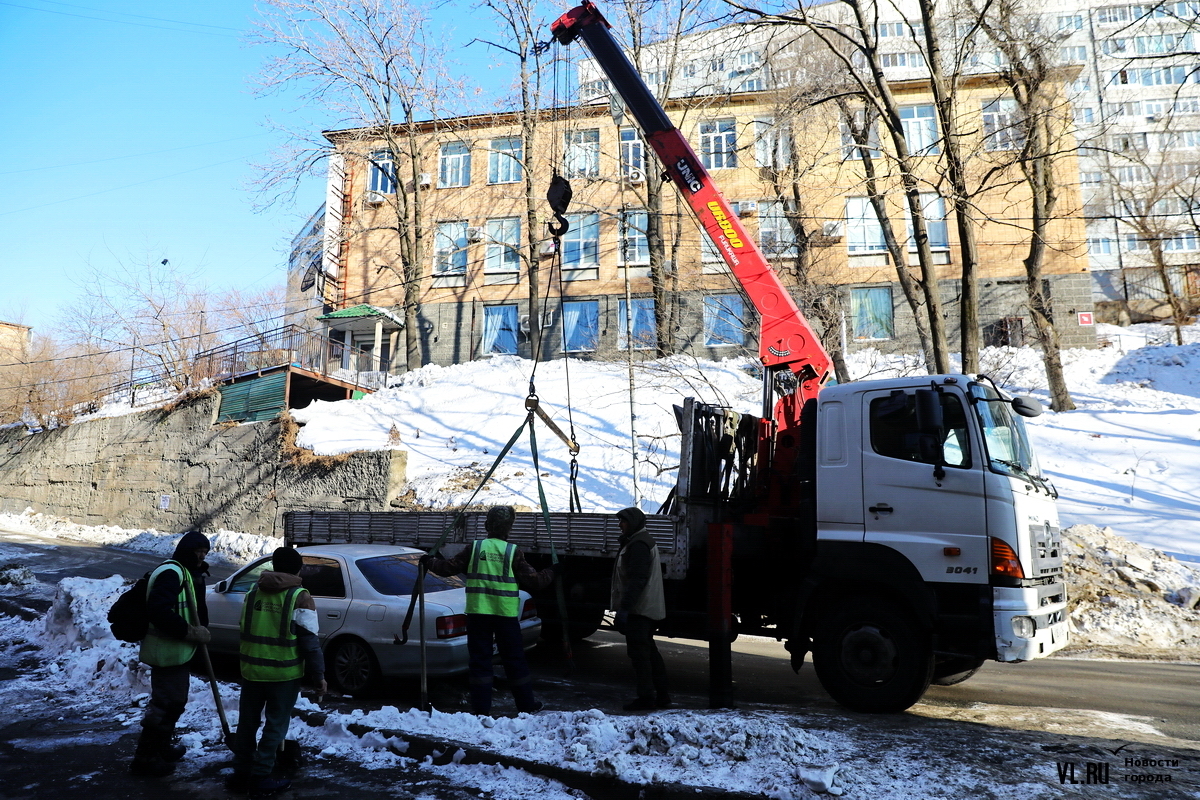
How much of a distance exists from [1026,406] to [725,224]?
4.26 m

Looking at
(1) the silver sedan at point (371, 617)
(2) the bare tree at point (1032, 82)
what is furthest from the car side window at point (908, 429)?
(2) the bare tree at point (1032, 82)

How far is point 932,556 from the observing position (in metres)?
6.09

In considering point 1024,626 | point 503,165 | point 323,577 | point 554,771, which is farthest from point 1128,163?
point 554,771

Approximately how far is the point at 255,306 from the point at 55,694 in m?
42.7

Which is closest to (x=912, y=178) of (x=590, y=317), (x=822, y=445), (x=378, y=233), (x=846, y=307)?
(x=822, y=445)

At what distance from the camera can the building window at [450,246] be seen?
32.8m

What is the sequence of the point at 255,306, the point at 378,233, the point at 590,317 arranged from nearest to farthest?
the point at 590,317
the point at 378,233
the point at 255,306

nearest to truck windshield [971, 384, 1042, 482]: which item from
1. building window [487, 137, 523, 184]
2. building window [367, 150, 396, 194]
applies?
building window [487, 137, 523, 184]

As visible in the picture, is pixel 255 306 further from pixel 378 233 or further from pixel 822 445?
pixel 822 445

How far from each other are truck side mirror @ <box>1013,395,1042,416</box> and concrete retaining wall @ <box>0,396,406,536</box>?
15.4 metres

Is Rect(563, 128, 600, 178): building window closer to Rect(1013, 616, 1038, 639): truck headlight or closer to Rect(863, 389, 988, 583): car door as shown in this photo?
Rect(863, 389, 988, 583): car door

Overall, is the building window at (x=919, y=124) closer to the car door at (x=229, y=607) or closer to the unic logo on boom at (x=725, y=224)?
the unic logo on boom at (x=725, y=224)

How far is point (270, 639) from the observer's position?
185 inches

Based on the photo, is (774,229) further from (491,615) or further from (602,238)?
(491,615)
